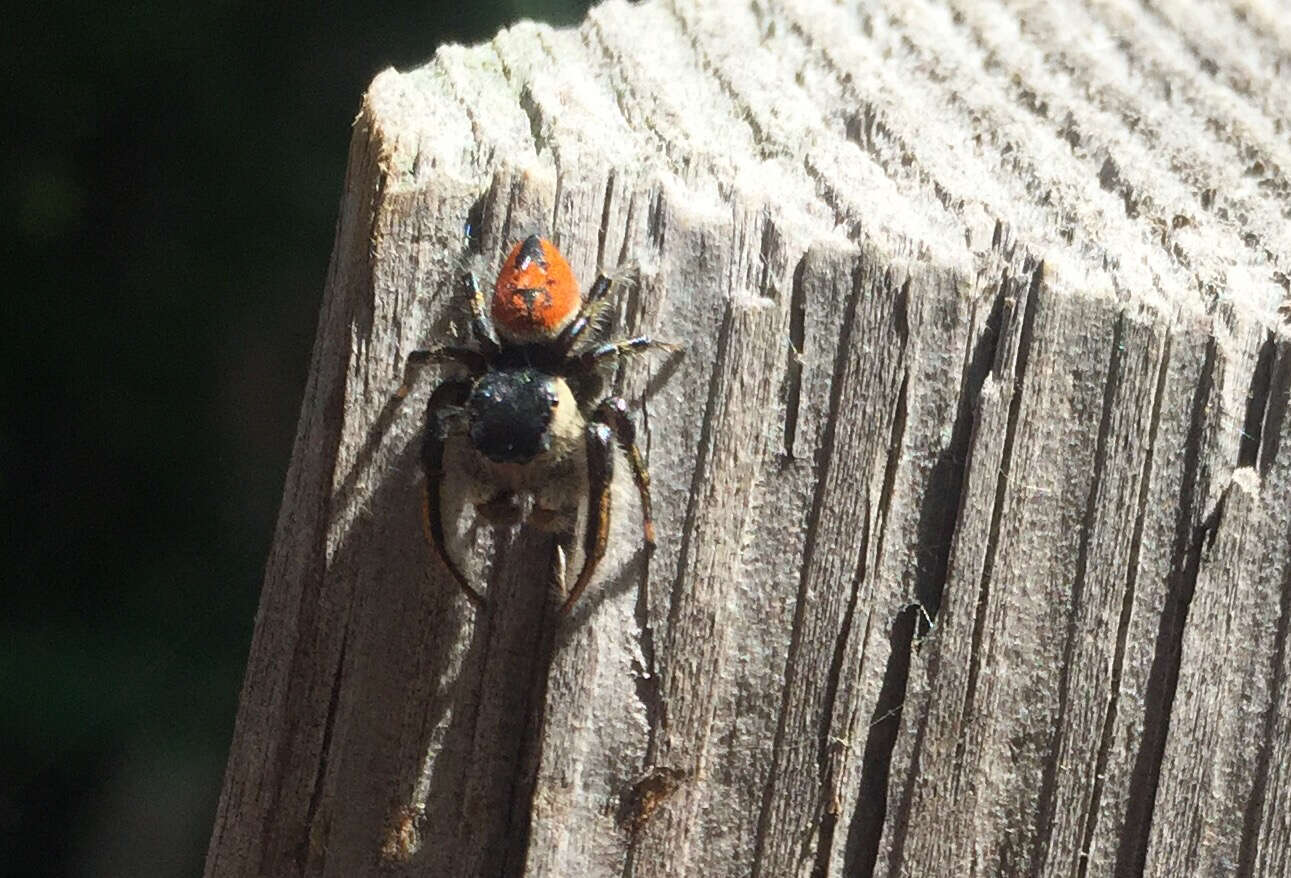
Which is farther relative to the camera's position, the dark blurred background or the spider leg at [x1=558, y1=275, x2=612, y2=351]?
the dark blurred background

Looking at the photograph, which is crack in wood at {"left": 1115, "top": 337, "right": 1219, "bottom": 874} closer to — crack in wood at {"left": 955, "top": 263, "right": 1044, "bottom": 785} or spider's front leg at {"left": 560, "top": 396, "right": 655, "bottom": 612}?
crack in wood at {"left": 955, "top": 263, "right": 1044, "bottom": 785}

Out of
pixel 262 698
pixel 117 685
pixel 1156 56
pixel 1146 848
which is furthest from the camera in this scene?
pixel 117 685

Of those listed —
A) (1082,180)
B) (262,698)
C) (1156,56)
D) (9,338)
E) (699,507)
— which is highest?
(1156,56)

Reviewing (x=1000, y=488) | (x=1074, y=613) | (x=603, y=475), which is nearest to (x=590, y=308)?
(x=603, y=475)

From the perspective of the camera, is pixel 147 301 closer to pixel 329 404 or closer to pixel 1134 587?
pixel 329 404

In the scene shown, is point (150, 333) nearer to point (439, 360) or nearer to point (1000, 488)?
point (439, 360)

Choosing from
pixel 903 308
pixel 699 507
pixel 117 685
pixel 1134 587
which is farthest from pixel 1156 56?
pixel 117 685

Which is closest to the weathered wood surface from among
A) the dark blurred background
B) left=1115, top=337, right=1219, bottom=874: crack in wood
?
left=1115, top=337, right=1219, bottom=874: crack in wood
